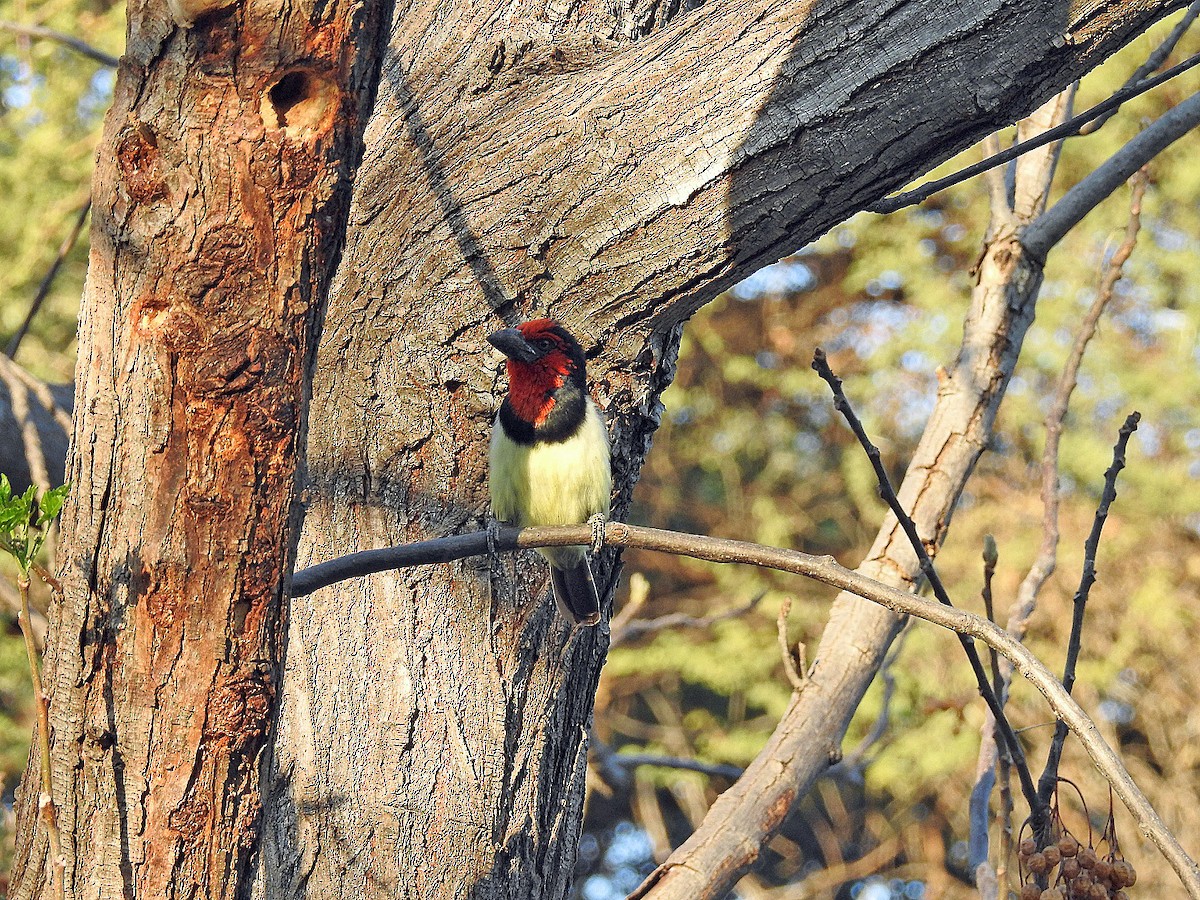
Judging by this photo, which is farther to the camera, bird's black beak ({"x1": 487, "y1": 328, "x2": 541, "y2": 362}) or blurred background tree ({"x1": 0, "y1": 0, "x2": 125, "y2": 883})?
blurred background tree ({"x1": 0, "y1": 0, "x2": 125, "y2": 883})

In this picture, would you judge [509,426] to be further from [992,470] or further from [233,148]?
[992,470]

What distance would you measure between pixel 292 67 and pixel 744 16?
3.73 feet

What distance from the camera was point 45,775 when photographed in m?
1.49

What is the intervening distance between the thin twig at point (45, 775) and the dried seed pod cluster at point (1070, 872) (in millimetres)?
1639

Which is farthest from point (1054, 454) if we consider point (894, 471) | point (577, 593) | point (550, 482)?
point (894, 471)

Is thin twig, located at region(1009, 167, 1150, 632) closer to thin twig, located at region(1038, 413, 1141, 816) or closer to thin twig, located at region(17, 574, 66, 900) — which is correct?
thin twig, located at region(1038, 413, 1141, 816)

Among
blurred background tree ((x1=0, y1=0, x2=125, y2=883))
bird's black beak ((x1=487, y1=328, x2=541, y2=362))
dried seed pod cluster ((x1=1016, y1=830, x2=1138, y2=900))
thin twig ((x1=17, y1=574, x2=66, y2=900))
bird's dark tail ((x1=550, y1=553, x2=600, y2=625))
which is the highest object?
blurred background tree ((x1=0, y1=0, x2=125, y2=883))

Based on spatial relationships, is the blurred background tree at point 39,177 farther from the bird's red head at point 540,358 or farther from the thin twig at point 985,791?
the thin twig at point 985,791

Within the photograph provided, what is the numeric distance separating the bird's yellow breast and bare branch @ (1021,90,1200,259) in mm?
1355

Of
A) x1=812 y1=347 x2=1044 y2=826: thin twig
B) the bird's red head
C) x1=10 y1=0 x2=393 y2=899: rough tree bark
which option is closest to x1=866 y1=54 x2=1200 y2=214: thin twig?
x1=812 y1=347 x2=1044 y2=826: thin twig

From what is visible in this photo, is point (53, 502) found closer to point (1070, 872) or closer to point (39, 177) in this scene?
point (1070, 872)

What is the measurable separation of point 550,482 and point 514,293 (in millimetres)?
1110

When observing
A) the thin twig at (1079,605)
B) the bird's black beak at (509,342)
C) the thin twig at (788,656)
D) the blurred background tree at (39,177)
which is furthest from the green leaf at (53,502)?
the blurred background tree at (39,177)

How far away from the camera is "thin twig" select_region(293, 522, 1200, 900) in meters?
1.43
